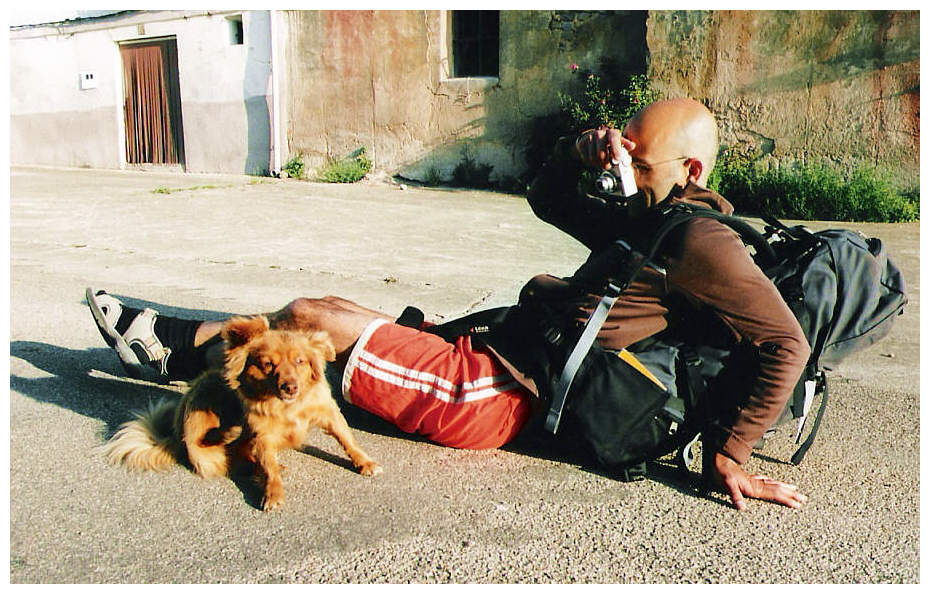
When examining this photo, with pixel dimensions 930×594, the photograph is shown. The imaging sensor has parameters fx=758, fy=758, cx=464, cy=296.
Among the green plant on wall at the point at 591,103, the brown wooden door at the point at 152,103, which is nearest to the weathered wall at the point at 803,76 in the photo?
the green plant on wall at the point at 591,103

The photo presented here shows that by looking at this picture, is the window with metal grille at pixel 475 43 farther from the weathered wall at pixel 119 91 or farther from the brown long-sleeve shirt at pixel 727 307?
the brown long-sleeve shirt at pixel 727 307

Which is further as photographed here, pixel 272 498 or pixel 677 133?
pixel 677 133

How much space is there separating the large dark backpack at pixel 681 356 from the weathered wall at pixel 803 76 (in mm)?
7642

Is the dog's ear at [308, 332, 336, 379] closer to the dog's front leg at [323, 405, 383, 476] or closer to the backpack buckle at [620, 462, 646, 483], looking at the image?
the dog's front leg at [323, 405, 383, 476]

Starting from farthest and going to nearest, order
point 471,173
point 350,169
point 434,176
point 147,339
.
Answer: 1. point 350,169
2. point 434,176
3. point 471,173
4. point 147,339

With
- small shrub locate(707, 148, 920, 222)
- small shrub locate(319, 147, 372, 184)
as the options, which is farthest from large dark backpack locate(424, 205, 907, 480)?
small shrub locate(319, 147, 372, 184)

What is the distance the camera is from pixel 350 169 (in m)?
13.4

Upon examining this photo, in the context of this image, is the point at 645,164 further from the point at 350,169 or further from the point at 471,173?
the point at 350,169

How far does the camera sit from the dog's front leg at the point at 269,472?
254 cm

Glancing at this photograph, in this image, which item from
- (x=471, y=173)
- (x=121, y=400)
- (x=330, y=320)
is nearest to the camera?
→ (x=330, y=320)

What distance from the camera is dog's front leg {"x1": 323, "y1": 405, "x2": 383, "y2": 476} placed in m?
2.79

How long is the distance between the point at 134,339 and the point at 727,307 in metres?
2.42

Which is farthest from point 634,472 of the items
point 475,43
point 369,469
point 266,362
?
point 475,43
